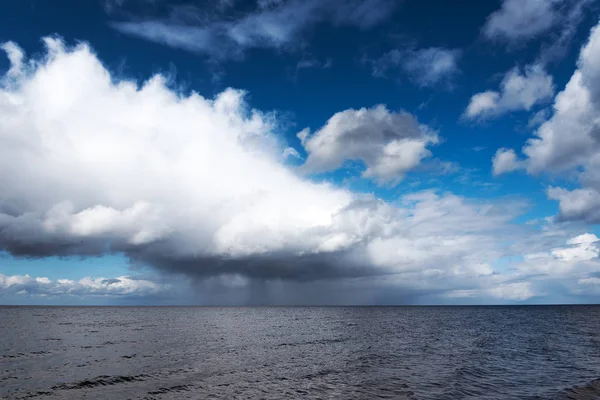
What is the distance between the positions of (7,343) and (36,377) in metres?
36.7

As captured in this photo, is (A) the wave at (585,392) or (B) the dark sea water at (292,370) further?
(B) the dark sea water at (292,370)

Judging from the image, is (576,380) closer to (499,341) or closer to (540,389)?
(540,389)

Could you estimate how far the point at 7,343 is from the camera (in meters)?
66.9

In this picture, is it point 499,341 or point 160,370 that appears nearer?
point 160,370

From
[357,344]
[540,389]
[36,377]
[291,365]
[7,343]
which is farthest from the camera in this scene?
[357,344]

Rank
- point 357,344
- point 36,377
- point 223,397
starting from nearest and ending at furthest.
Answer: point 223,397 → point 36,377 → point 357,344

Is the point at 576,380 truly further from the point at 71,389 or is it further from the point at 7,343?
the point at 7,343

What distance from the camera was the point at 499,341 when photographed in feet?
256

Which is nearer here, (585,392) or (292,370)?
(585,392)

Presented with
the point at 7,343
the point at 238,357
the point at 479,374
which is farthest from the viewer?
the point at 7,343

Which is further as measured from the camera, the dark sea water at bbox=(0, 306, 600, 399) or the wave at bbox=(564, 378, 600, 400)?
the dark sea water at bbox=(0, 306, 600, 399)

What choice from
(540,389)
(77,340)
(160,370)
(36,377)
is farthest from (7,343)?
(540,389)

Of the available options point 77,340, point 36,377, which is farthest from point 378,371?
point 77,340

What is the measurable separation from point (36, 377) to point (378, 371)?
119ft
